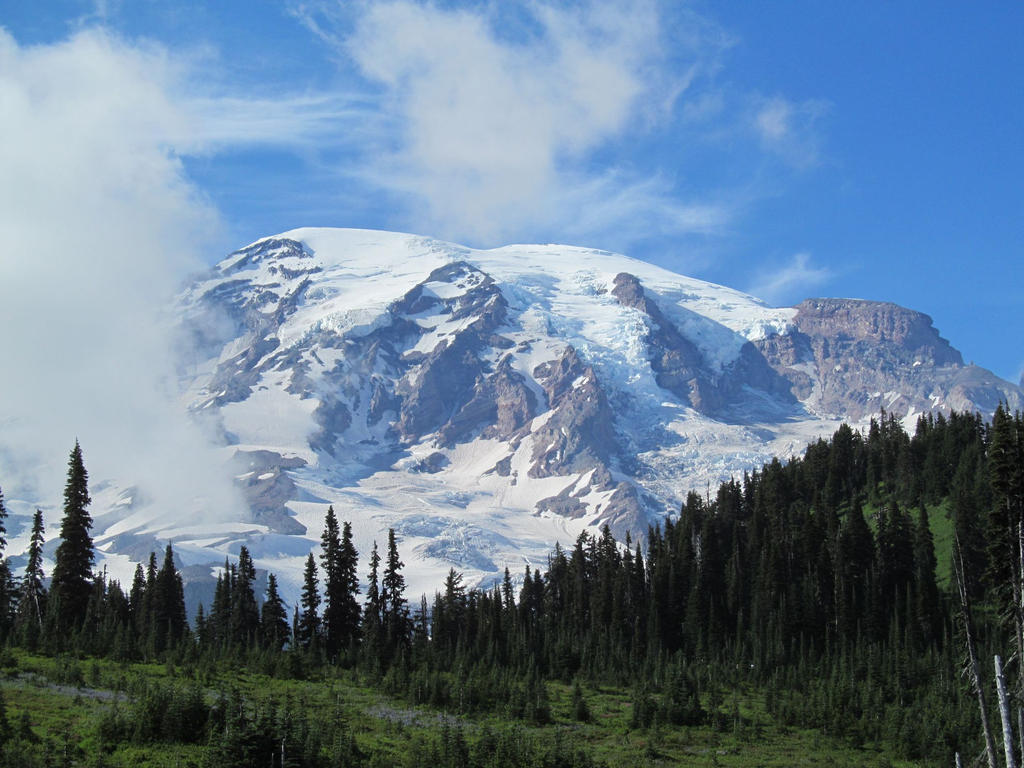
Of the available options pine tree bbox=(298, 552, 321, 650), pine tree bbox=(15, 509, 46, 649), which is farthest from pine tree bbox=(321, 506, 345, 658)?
pine tree bbox=(15, 509, 46, 649)

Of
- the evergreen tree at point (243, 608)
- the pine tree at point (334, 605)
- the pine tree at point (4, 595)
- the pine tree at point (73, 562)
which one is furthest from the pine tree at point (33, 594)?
the pine tree at point (334, 605)

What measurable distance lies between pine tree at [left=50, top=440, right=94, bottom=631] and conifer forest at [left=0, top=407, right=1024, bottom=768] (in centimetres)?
20

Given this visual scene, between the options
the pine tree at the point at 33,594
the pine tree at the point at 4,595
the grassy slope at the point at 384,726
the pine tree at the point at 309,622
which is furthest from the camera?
the pine tree at the point at 309,622

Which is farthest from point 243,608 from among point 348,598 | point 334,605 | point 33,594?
point 33,594

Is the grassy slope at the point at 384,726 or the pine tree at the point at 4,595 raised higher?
the pine tree at the point at 4,595

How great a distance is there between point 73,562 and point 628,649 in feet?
212

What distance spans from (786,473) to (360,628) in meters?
82.7

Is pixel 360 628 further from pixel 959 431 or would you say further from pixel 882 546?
pixel 959 431

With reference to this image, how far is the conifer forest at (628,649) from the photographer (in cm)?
5712

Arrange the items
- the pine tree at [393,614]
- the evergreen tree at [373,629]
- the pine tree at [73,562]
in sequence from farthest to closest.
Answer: the pine tree at [393,614]
the evergreen tree at [373,629]
the pine tree at [73,562]

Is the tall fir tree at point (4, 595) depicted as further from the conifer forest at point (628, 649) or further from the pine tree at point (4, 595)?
the conifer forest at point (628, 649)

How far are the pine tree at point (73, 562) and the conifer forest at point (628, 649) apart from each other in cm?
20

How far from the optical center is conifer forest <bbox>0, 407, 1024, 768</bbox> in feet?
187

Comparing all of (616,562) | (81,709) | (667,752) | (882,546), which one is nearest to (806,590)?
(882,546)
